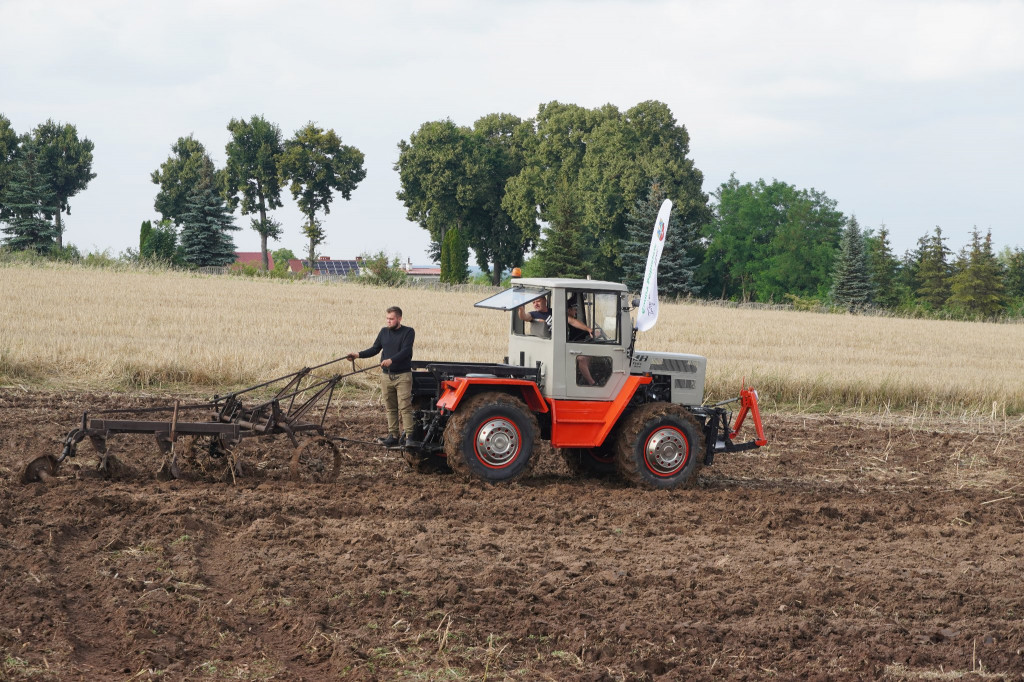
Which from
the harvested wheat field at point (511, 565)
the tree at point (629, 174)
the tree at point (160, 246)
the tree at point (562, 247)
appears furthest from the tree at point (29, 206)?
the harvested wheat field at point (511, 565)

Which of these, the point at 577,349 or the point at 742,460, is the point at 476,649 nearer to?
the point at 577,349

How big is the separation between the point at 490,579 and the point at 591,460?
4642mm

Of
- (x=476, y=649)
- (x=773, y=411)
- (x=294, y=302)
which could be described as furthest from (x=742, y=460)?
(x=294, y=302)

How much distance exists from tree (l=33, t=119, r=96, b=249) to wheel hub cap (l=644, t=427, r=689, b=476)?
238 ft

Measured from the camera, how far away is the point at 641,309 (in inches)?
423

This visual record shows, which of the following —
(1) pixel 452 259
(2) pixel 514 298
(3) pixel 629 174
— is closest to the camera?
(2) pixel 514 298

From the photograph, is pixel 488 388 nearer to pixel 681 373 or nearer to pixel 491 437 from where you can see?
pixel 491 437

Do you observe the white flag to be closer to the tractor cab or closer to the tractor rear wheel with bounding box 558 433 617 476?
the tractor cab

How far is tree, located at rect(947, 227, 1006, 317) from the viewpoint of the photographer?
6838 centimetres

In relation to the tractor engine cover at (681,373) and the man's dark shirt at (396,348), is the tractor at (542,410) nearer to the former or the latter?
the tractor engine cover at (681,373)

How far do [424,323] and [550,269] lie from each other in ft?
103

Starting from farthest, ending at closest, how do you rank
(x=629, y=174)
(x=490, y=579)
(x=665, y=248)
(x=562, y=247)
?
1. (x=629, y=174)
2. (x=665, y=248)
3. (x=562, y=247)
4. (x=490, y=579)

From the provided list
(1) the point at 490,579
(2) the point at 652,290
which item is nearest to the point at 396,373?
→ (2) the point at 652,290

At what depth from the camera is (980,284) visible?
226 feet
